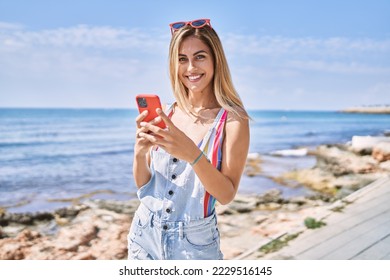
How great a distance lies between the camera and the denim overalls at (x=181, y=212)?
97 centimetres

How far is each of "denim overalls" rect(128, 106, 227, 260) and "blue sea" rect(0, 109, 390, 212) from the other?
50 centimetres

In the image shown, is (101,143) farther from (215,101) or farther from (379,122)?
(215,101)

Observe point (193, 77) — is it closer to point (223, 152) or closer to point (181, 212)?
point (223, 152)

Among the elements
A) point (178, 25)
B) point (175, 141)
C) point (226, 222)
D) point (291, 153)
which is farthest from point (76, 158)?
point (175, 141)

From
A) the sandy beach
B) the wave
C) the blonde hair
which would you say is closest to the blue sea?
the wave

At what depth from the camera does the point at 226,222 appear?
2984 mm

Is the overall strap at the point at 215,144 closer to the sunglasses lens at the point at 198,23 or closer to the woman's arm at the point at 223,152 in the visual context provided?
the woman's arm at the point at 223,152
